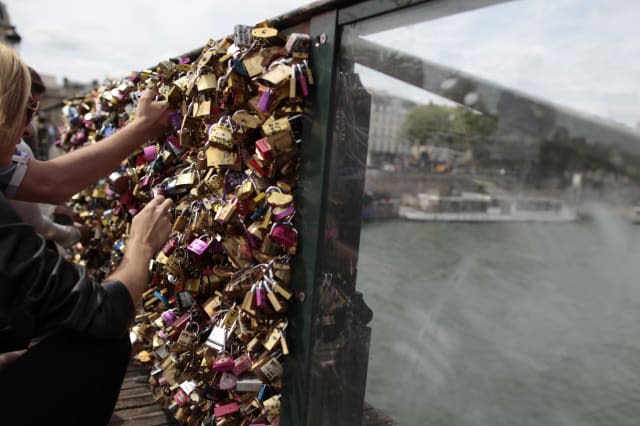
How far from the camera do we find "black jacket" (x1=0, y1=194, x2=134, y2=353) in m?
1.04

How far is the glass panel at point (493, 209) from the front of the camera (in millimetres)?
974

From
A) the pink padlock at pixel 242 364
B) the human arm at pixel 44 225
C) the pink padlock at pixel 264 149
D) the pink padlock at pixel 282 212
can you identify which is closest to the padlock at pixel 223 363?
the pink padlock at pixel 242 364

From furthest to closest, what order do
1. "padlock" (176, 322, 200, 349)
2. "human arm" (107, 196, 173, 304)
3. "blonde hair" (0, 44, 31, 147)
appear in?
1. "padlock" (176, 322, 200, 349)
2. "human arm" (107, 196, 173, 304)
3. "blonde hair" (0, 44, 31, 147)

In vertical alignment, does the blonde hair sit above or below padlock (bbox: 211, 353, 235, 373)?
above

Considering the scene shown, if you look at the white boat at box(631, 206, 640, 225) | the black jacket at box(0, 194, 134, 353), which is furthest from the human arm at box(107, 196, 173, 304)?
the white boat at box(631, 206, 640, 225)

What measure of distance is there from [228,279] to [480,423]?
0.97 meters

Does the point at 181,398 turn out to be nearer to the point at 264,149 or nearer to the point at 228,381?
the point at 228,381

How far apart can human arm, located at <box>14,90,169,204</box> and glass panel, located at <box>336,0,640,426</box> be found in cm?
90

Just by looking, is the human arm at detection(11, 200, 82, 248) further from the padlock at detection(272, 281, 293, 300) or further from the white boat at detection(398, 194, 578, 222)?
the white boat at detection(398, 194, 578, 222)

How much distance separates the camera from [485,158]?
118 centimetres

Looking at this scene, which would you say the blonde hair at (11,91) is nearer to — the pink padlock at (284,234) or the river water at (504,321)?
the pink padlock at (284,234)

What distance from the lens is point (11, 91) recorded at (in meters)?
1.19

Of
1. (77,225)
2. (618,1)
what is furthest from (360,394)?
A: (77,225)

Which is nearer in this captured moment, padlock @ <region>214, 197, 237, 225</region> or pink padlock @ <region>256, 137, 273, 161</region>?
pink padlock @ <region>256, 137, 273, 161</region>
